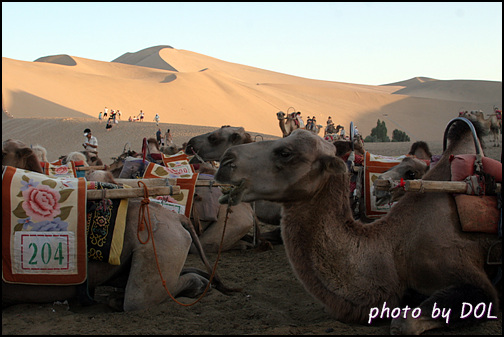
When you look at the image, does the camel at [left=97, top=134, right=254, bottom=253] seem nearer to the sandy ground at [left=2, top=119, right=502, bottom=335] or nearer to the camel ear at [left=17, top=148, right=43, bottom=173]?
the sandy ground at [left=2, top=119, right=502, bottom=335]

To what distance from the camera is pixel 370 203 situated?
5785 millimetres

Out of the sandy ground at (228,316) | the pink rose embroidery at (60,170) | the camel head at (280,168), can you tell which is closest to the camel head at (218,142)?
the sandy ground at (228,316)

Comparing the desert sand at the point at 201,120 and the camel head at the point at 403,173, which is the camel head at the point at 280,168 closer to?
the desert sand at the point at 201,120

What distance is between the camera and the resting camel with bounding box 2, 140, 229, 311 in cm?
385

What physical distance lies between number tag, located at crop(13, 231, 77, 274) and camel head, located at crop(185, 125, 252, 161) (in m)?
3.90

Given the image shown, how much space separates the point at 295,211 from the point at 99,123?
1318 inches

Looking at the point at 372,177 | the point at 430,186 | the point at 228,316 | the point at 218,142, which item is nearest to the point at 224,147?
the point at 218,142

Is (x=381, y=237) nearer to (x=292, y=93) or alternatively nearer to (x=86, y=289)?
(x=86, y=289)

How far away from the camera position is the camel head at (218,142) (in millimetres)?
7484

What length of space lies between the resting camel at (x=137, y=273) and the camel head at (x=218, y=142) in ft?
11.0

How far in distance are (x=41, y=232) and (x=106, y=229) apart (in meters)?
0.48

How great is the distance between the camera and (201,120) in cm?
5122

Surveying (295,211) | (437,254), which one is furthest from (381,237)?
(295,211)

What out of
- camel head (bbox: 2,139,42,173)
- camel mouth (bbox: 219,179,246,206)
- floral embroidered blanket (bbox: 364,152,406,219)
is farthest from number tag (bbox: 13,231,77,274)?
floral embroidered blanket (bbox: 364,152,406,219)
